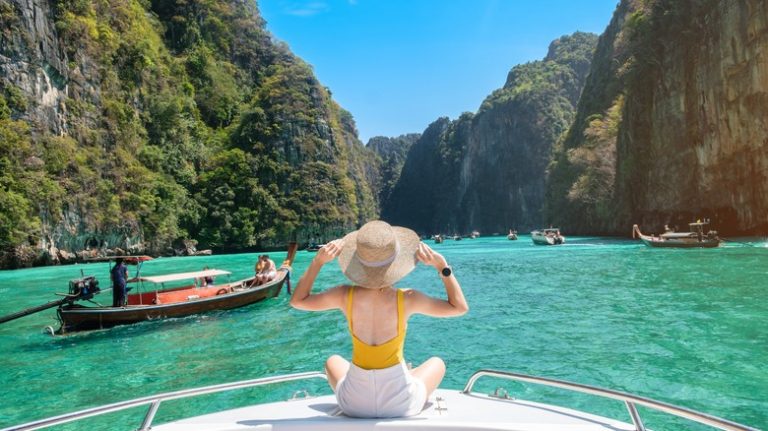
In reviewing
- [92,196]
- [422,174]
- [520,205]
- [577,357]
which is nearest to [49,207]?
[92,196]

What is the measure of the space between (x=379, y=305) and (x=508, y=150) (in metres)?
126

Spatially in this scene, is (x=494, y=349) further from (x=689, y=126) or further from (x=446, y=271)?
(x=689, y=126)

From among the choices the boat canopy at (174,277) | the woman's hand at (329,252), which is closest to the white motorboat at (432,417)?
the woman's hand at (329,252)

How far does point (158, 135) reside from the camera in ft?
191

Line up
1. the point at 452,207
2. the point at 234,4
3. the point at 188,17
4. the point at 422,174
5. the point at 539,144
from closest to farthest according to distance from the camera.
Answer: the point at 188,17 < the point at 234,4 < the point at 539,144 < the point at 452,207 < the point at 422,174

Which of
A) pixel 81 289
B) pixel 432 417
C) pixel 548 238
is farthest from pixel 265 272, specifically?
pixel 548 238

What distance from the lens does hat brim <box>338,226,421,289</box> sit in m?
2.61

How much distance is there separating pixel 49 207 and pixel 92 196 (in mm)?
4575

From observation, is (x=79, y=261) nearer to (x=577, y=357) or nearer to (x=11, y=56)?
(x=11, y=56)

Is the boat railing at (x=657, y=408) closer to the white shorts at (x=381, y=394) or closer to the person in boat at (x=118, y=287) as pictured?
the white shorts at (x=381, y=394)

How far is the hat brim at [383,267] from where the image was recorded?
2611 millimetres

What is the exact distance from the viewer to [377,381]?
2.66 meters

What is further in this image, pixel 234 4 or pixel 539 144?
pixel 539 144

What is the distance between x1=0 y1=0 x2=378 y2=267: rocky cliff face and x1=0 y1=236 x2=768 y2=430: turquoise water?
87.4 ft
